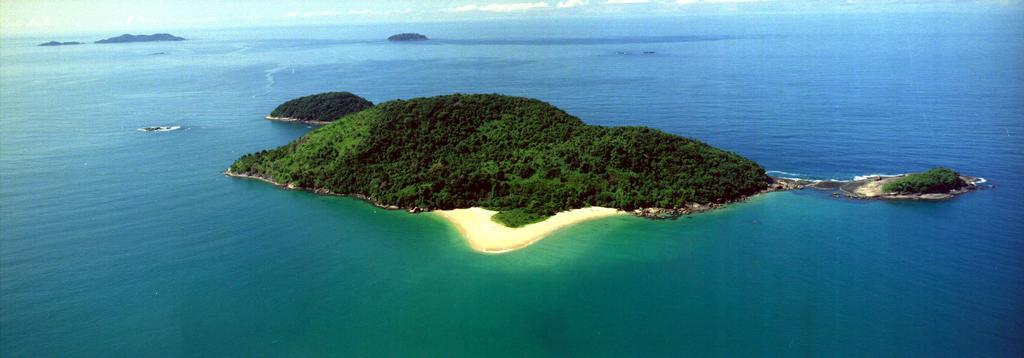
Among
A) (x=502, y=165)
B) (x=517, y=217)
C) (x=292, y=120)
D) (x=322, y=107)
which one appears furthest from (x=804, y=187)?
(x=292, y=120)

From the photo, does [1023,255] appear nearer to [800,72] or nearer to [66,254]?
[66,254]

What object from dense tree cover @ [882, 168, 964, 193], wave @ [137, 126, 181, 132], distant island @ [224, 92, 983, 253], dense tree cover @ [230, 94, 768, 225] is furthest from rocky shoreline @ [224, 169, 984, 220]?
wave @ [137, 126, 181, 132]

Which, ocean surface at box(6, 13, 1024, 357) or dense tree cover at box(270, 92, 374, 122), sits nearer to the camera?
ocean surface at box(6, 13, 1024, 357)

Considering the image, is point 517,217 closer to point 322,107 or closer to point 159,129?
point 322,107

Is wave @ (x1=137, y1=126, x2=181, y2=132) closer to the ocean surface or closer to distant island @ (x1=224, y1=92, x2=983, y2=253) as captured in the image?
the ocean surface

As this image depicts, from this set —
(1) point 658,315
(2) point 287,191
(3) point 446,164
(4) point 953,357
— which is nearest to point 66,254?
(2) point 287,191

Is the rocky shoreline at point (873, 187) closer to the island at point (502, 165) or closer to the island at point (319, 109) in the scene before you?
the island at point (502, 165)
